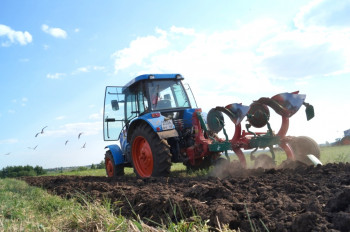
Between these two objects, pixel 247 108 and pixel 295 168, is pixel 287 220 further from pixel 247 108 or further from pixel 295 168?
pixel 247 108

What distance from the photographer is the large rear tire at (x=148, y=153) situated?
20.2ft

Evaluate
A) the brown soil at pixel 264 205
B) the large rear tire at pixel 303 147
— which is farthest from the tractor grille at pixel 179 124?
the brown soil at pixel 264 205

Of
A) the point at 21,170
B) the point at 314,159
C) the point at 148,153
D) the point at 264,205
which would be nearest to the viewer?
the point at 264,205

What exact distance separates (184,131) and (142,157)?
1.08 m

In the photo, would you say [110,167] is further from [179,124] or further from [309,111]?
[309,111]

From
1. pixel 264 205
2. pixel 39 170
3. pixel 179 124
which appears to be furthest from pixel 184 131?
pixel 39 170

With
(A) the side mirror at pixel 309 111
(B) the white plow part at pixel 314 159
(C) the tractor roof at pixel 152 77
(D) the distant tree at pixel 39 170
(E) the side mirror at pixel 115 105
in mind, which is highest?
(C) the tractor roof at pixel 152 77

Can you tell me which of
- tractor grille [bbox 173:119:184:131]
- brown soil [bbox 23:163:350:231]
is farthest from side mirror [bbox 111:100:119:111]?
brown soil [bbox 23:163:350:231]

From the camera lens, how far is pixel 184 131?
6895mm

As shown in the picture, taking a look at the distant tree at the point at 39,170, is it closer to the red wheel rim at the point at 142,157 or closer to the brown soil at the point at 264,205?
the red wheel rim at the point at 142,157

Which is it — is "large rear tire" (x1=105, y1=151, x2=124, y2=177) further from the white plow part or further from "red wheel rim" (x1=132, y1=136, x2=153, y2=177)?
the white plow part

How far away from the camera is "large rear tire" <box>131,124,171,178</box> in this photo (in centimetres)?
617

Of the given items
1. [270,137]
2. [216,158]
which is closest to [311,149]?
[270,137]

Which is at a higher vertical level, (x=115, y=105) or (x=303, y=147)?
(x=115, y=105)
